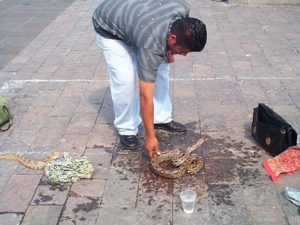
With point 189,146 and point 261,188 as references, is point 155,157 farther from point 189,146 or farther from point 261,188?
point 261,188

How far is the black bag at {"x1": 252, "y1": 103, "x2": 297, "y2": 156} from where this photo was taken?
344cm

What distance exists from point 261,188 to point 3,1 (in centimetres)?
884

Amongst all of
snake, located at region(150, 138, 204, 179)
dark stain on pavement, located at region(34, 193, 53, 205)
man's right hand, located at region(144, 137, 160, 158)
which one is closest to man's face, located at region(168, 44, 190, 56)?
man's right hand, located at region(144, 137, 160, 158)

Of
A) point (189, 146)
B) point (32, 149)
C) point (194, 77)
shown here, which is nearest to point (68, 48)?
point (194, 77)

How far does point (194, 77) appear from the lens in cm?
535

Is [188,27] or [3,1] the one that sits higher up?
[188,27]

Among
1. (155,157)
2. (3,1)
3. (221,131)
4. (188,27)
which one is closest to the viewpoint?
(188,27)

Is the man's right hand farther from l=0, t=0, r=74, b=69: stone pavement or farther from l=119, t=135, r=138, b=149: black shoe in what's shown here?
l=0, t=0, r=74, b=69: stone pavement

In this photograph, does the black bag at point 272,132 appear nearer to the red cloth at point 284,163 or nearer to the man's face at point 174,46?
the red cloth at point 284,163

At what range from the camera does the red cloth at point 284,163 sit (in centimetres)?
332

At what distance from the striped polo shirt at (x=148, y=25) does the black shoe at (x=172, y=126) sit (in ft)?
3.56

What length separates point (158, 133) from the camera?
4043 millimetres

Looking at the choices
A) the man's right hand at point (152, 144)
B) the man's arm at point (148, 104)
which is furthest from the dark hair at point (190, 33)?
the man's right hand at point (152, 144)

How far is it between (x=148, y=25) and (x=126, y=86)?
27.3 inches
